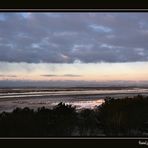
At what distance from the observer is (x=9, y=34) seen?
313 cm

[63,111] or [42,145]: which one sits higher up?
[63,111]

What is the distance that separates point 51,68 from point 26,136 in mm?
483

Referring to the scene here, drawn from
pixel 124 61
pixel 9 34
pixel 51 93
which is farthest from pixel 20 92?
pixel 124 61

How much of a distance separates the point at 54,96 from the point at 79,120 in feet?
0.76

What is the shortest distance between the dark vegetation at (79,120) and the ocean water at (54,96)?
3 centimetres

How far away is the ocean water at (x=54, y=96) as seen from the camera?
310cm

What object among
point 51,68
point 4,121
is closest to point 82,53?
point 51,68

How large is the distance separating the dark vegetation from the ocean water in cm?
3

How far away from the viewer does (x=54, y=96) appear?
10.2 feet

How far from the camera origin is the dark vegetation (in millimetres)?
3076
